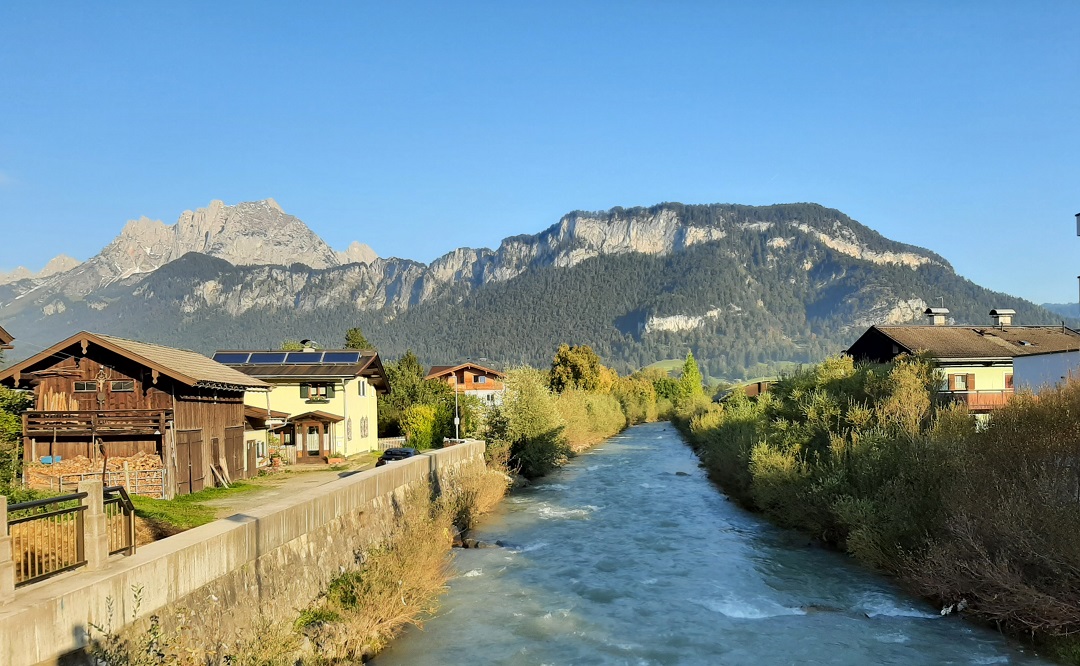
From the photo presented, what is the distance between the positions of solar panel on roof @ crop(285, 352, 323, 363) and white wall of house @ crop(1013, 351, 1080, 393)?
35.3 meters

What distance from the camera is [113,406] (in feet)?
82.9

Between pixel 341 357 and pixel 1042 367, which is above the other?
pixel 341 357

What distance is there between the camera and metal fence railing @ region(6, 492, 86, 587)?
27.2 feet

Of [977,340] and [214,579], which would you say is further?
[977,340]

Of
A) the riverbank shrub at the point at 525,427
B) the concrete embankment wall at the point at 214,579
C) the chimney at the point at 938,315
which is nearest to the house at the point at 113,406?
the concrete embankment wall at the point at 214,579

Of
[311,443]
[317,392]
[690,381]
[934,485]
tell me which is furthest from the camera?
[690,381]

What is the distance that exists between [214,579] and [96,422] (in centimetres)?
1721

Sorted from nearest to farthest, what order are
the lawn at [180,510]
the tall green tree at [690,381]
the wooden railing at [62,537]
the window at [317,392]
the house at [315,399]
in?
the wooden railing at [62,537] → the lawn at [180,510] → the house at [315,399] → the window at [317,392] → the tall green tree at [690,381]

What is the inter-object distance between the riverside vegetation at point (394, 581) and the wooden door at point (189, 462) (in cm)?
794

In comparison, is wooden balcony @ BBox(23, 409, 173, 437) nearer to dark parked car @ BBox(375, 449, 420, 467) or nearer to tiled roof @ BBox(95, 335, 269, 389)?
tiled roof @ BBox(95, 335, 269, 389)

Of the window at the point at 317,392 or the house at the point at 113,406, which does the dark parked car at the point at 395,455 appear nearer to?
the window at the point at 317,392

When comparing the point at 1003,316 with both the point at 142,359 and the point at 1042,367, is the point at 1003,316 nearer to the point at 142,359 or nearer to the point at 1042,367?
the point at 1042,367

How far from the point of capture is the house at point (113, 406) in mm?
24484

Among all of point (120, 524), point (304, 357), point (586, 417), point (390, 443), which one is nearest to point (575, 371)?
point (586, 417)
